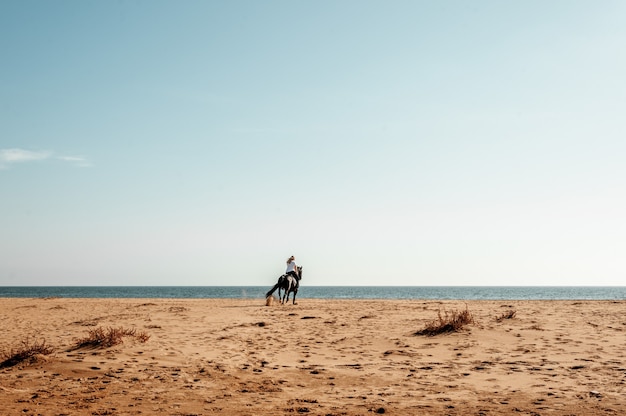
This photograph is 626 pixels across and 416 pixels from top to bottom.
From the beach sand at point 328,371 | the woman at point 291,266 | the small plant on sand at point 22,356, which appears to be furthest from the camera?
the woman at point 291,266

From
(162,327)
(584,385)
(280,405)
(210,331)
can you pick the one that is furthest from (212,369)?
(584,385)

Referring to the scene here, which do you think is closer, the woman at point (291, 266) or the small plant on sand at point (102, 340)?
the small plant on sand at point (102, 340)

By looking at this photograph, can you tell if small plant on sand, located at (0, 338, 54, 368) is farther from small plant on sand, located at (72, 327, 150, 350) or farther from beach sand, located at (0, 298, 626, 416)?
small plant on sand, located at (72, 327, 150, 350)

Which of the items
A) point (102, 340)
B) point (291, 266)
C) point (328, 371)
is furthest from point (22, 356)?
point (291, 266)

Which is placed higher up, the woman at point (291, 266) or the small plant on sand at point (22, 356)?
the woman at point (291, 266)

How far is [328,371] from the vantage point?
10211 mm

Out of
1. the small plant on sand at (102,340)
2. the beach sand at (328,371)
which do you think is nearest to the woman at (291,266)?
the beach sand at (328,371)

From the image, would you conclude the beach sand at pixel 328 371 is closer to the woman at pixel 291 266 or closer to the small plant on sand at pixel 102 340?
the small plant on sand at pixel 102 340

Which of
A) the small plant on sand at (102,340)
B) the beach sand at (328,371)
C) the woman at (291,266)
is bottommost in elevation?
the beach sand at (328,371)

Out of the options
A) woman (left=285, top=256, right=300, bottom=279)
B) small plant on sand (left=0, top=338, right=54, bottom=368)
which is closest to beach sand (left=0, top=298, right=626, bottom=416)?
small plant on sand (left=0, top=338, right=54, bottom=368)

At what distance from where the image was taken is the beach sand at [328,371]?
786cm

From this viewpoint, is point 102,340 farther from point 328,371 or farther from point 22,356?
point 328,371

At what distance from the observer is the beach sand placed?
7855mm

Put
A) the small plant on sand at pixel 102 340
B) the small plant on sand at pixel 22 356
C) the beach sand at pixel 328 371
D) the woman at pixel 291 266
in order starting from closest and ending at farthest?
the beach sand at pixel 328 371, the small plant on sand at pixel 22 356, the small plant on sand at pixel 102 340, the woman at pixel 291 266
